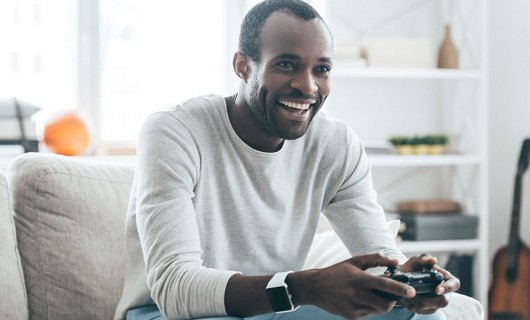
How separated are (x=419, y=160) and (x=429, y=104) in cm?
47

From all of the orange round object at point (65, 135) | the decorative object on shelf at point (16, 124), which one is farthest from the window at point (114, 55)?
the decorative object on shelf at point (16, 124)

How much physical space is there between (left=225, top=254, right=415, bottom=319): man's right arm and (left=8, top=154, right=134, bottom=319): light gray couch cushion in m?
0.59

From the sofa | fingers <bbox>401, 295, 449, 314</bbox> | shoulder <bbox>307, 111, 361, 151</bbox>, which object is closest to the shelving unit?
shoulder <bbox>307, 111, 361, 151</bbox>

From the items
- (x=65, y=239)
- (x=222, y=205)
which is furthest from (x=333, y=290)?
(x=65, y=239)

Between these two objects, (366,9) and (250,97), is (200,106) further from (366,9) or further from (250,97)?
(366,9)

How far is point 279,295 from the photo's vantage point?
4.42ft

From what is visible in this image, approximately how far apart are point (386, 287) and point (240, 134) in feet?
1.99

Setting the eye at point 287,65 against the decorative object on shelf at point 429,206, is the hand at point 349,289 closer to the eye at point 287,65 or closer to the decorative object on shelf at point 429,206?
the eye at point 287,65

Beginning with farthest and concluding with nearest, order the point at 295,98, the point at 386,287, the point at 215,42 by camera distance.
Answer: the point at 215,42
the point at 295,98
the point at 386,287

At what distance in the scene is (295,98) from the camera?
1.69 m

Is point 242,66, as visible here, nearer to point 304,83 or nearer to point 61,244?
point 304,83

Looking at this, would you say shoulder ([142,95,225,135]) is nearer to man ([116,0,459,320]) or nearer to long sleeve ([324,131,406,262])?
man ([116,0,459,320])

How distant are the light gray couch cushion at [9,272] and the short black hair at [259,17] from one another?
694 millimetres

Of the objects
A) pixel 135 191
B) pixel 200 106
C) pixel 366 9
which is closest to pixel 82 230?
pixel 135 191
